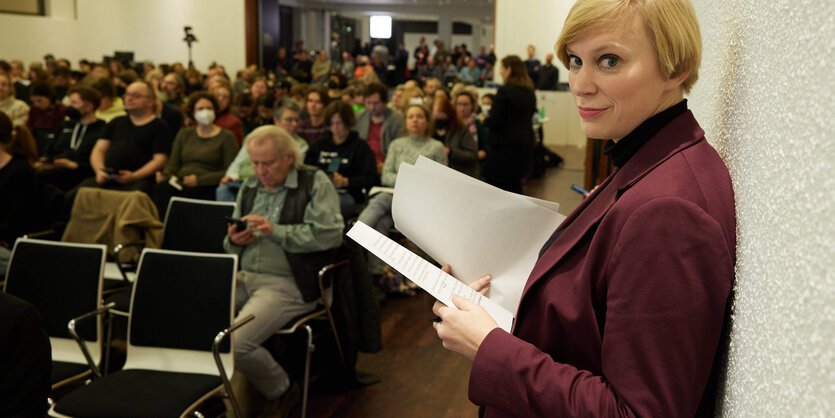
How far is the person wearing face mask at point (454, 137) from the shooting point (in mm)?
5730

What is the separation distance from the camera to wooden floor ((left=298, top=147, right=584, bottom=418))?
322cm

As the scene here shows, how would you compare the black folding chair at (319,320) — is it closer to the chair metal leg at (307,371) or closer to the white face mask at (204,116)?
the chair metal leg at (307,371)

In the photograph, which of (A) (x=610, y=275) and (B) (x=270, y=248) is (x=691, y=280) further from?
(B) (x=270, y=248)

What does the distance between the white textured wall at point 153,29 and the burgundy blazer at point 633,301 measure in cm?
1573

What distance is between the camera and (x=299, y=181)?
3.35 meters

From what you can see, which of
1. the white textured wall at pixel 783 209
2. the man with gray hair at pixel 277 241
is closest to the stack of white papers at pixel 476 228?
the white textured wall at pixel 783 209

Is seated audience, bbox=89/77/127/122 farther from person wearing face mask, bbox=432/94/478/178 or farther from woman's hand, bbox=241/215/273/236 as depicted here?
woman's hand, bbox=241/215/273/236

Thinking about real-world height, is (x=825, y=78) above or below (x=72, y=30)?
below

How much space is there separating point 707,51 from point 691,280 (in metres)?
0.73

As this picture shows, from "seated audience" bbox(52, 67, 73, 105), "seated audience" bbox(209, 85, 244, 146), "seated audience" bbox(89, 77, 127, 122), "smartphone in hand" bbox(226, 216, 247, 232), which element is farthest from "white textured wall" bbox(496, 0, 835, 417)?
"seated audience" bbox(52, 67, 73, 105)

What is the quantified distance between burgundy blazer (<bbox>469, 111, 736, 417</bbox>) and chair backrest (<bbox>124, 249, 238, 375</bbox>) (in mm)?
1950

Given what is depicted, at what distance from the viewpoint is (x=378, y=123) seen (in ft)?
19.9

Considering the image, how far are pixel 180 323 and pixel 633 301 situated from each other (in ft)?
7.50

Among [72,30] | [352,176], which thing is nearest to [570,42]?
[352,176]
